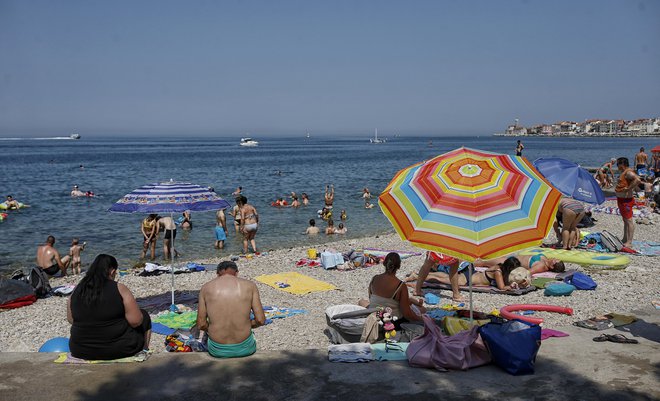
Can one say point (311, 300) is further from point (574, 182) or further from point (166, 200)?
point (574, 182)

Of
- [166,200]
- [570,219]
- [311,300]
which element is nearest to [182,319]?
[166,200]

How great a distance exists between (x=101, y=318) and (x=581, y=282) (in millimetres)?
7256

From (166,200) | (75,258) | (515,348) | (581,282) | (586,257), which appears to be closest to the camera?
(515,348)

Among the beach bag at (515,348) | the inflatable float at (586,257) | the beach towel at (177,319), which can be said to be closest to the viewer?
the beach bag at (515,348)

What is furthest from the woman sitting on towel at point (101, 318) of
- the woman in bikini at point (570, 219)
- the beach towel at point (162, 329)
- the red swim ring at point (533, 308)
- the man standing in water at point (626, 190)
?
the man standing in water at point (626, 190)

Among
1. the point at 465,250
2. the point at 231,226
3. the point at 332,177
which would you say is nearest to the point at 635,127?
the point at 332,177

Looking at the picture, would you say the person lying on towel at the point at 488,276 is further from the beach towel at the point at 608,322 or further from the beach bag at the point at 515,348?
the beach bag at the point at 515,348

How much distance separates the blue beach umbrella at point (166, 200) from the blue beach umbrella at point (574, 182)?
6.58 metres

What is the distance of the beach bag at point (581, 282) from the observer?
8.84 meters

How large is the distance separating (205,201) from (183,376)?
142 inches

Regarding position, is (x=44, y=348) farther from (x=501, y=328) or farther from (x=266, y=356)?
(x=501, y=328)

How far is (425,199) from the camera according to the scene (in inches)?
204

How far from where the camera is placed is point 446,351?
475cm

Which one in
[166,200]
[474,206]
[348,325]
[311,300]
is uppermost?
[474,206]
